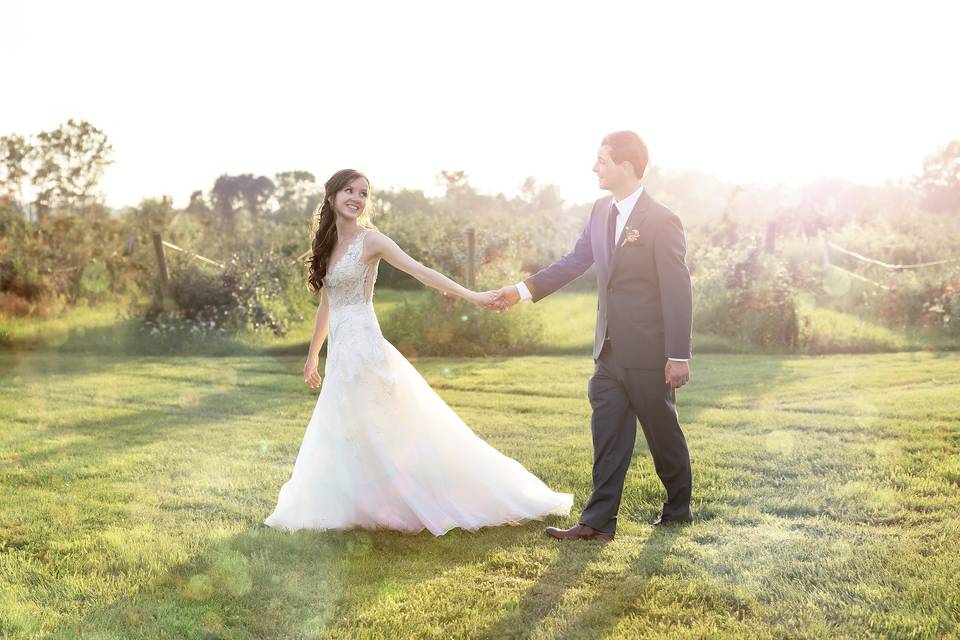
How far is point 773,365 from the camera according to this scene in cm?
1088

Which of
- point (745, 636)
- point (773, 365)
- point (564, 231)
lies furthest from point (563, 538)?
point (564, 231)

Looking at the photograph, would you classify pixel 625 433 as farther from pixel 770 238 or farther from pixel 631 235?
pixel 770 238

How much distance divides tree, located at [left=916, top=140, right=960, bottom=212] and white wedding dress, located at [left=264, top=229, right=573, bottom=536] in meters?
55.6

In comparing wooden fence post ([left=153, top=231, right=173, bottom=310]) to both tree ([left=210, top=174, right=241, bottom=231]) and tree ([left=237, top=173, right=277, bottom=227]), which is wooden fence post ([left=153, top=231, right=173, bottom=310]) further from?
tree ([left=237, top=173, right=277, bottom=227])

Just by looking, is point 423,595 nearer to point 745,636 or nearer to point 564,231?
point 745,636

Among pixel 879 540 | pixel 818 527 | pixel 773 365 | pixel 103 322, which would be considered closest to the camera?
pixel 879 540

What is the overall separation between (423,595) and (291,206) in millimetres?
51067

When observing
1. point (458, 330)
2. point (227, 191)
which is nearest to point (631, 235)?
point (458, 330)

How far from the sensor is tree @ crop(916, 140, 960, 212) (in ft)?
171

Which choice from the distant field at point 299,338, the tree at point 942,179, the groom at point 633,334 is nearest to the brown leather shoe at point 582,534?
the groom at point 633,334

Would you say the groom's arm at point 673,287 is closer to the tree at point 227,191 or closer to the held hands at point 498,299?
the held hands at point 498,299

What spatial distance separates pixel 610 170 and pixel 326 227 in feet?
5.99

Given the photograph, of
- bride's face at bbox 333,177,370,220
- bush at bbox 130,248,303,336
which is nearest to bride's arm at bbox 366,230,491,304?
bride's face at bbox 333,177,370,220

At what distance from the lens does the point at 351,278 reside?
5000mm
